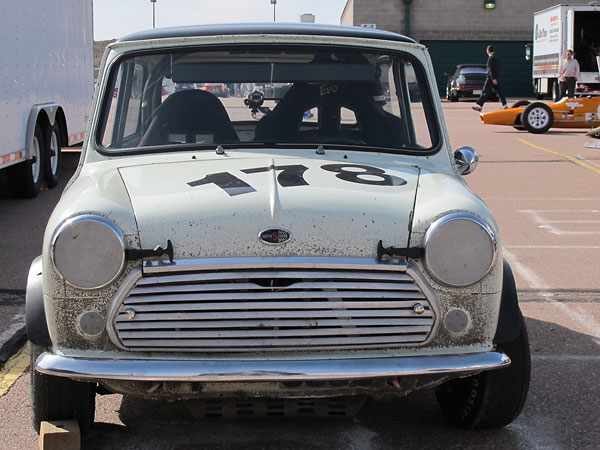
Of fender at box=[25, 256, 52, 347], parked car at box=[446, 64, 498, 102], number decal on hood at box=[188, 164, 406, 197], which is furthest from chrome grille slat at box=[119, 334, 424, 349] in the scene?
parked car at box=[446, 64, 498, 102]

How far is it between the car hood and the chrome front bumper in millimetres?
378

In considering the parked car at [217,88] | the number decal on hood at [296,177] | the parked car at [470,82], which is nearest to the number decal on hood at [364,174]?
the number decal on hood at [296,177]

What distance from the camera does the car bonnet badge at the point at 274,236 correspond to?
10.7 feet

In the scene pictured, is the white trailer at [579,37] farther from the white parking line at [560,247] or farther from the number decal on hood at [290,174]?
the number decal on hood at [290,174]

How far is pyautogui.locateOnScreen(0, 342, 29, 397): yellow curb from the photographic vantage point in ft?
14.5

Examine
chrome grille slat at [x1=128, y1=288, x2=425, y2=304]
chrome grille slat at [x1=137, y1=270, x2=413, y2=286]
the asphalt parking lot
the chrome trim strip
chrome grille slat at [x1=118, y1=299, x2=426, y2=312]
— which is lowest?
the asphalt parking lot

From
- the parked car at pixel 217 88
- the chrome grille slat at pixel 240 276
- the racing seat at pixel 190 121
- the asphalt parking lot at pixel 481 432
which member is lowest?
the asphalt parking lot at pixel 481 432

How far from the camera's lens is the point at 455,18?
1777 inches

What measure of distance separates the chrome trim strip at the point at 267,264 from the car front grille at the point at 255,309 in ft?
0.05

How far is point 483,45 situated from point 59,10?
3606 cm

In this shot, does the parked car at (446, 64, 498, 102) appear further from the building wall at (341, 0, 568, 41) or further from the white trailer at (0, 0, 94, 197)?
the white trailer at (0, 0, 94, 197)

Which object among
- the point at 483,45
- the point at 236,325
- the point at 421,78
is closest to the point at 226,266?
the point at 236,325

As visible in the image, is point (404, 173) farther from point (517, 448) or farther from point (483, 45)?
point (483, 45)

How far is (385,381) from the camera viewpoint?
3.32 meters
